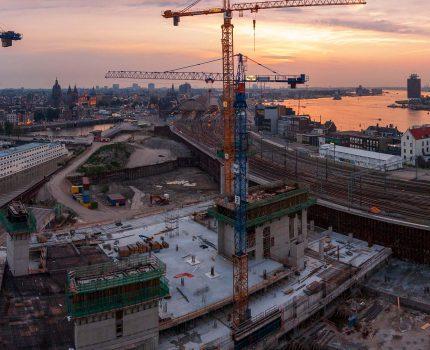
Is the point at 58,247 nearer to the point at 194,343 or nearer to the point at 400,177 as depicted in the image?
the point at 194,343

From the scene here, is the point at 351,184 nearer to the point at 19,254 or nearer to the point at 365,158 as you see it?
the point at 365,158

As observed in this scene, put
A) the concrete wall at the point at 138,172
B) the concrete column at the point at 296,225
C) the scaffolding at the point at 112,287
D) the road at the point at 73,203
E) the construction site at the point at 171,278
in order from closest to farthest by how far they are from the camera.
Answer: the scaffolding at the point at 112,287 < the construction site at the point at 171,278 < the concrete column at the point at 296,225 < the road at the point at 73,203 < the concrete wall at the point at 138,172

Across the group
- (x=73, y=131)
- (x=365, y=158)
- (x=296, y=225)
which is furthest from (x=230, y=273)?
(x=73, y=131)

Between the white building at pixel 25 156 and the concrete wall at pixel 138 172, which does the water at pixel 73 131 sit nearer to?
the white building at pixel 25 156

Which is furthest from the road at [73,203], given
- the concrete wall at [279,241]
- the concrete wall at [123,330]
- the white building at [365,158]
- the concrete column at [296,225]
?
the white building at [365,158]

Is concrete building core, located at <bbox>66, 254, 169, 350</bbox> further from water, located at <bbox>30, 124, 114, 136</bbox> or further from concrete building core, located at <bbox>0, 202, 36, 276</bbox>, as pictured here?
water, located at <bbox>30, 124, 114, 136</bbox>

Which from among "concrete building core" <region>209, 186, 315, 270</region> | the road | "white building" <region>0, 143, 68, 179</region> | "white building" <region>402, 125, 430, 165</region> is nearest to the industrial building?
"white building" <region>402, 125, 430, 165</region>
